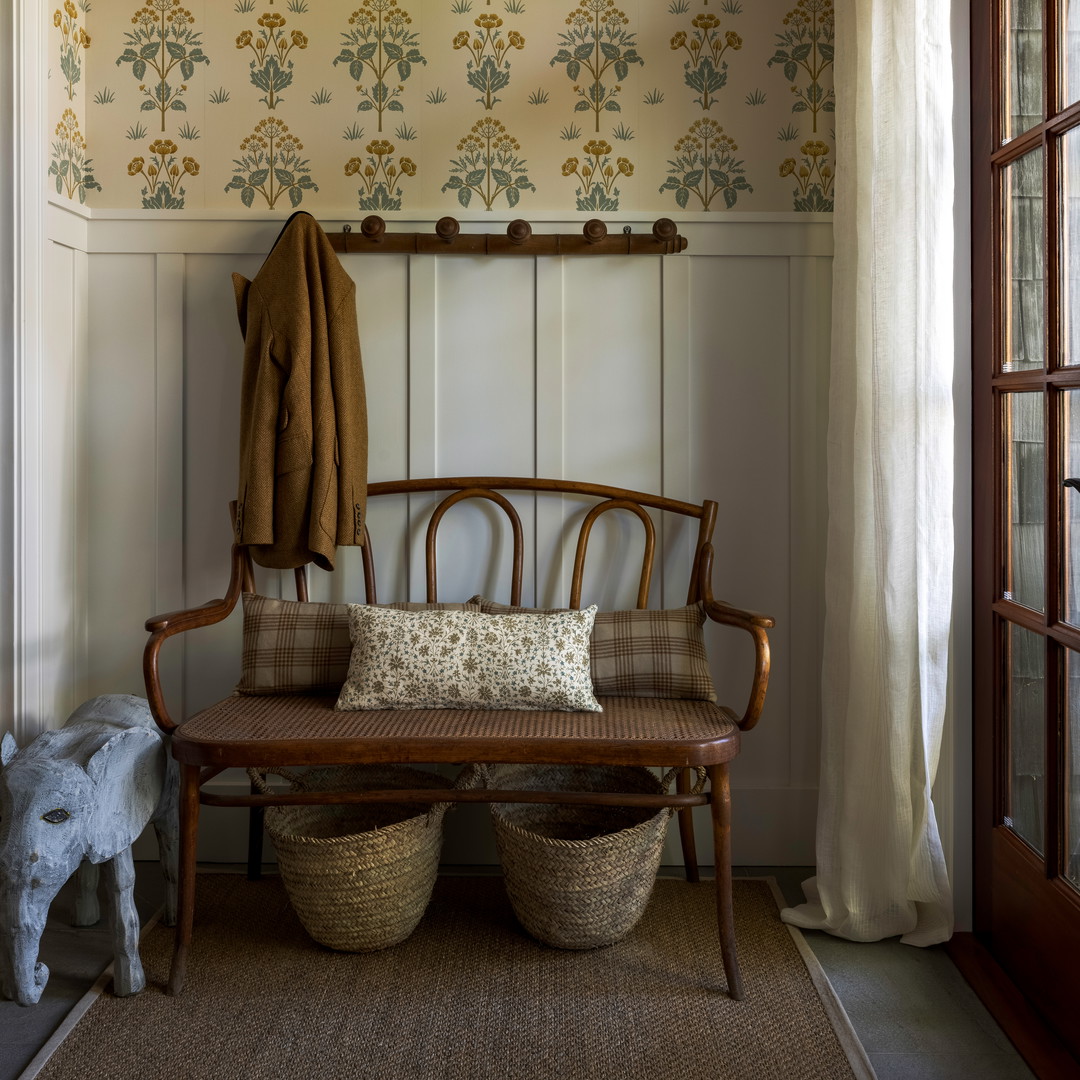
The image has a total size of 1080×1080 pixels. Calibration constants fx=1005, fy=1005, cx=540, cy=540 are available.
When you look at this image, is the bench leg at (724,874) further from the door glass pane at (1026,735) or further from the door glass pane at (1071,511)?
the door glass pane at (1071,511)

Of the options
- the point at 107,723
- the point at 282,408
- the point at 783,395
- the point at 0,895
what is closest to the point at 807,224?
the point at 783,395

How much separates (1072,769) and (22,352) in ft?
7.33

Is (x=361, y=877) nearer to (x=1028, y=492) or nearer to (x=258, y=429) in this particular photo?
(x=258, y=429)

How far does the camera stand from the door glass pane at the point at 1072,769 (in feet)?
5.44

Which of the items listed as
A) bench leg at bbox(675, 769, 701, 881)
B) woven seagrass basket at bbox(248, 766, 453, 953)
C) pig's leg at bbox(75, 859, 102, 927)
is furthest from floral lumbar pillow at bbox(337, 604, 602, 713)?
pig's leg at bbox(75, 859, 102, 927)

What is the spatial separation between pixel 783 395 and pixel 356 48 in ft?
4.45

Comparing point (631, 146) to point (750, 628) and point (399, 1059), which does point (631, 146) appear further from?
point (399, 1059)

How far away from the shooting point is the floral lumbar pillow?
202 cm

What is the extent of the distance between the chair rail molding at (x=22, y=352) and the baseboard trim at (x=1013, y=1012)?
202 centimetres

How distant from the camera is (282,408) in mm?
2252

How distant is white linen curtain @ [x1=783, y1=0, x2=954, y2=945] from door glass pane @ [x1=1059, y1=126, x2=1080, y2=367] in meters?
0.28

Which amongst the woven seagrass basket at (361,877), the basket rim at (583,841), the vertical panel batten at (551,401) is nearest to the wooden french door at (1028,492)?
the basket rim at (583,841)

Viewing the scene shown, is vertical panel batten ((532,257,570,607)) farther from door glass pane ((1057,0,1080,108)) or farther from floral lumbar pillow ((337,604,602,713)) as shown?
door glass pane ((1057,0,1080,108))

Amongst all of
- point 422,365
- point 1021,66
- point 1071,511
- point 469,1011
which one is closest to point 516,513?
point 422,365
